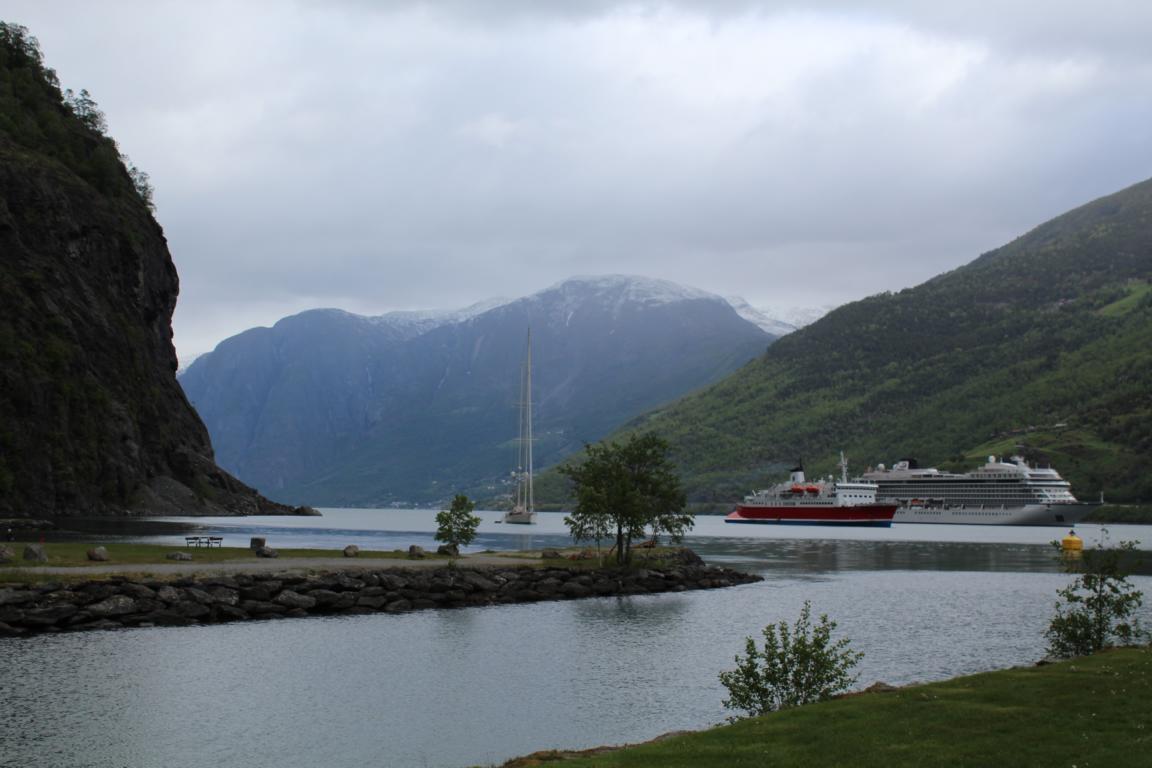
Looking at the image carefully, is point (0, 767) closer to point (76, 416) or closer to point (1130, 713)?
point (1130, 713)

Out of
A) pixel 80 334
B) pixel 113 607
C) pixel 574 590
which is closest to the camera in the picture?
pixel 113 607

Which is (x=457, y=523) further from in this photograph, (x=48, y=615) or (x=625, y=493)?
(x=48, y=615)

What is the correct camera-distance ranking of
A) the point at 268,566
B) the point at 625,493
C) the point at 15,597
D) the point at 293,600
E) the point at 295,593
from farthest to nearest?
1. the point at 625,493
2. the point at 268,566
3. the point at 295,593
4. the point at 293,600
5. the point at 15,597

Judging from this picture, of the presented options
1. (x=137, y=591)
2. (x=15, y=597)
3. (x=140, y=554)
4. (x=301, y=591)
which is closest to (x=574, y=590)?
(x=301, y=591)

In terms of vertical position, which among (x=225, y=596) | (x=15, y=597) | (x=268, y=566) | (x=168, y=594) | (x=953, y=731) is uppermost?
(x=268, y=566)

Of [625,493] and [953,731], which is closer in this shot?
[953,731]

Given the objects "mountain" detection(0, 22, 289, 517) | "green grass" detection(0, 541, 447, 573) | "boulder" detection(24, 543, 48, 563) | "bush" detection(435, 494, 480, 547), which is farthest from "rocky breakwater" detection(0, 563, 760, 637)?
"mountain" detection(0, 22, 289, 517)

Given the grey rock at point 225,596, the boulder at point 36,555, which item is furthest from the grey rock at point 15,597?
the boulder at point 36,555

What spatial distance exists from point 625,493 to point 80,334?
284 ft

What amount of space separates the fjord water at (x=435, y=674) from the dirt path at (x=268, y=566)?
322 inches

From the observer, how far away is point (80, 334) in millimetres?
130875

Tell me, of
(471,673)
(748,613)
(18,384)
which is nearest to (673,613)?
(748,613)

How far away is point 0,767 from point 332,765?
7.79m

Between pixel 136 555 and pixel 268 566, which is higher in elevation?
pixel 136 555
